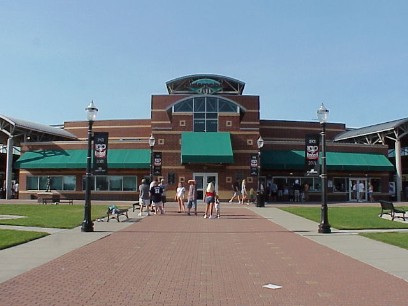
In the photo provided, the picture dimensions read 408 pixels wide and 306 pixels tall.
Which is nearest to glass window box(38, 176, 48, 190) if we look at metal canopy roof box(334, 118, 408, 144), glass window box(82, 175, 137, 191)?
glass window box(82, 175, 137, 191)

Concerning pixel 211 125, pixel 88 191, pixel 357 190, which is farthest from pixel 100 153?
pixel 357 190

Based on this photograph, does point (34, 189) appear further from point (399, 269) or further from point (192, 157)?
point (399, 269)

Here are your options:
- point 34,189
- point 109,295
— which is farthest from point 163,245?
point 34,189

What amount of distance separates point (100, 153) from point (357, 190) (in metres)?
32.3

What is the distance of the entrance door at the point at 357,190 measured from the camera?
44312 mm

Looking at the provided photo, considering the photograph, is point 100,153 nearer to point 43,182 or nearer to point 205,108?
point 205,108

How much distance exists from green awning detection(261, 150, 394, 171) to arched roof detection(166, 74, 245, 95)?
12075mm

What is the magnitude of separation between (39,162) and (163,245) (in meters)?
34.0

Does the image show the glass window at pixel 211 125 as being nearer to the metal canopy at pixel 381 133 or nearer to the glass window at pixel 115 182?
the glass window at pixel 115 182

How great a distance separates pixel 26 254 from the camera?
35.8ft

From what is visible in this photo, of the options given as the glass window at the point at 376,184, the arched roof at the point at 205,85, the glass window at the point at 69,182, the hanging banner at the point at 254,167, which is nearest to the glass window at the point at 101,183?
the glass window at the point at 69,182

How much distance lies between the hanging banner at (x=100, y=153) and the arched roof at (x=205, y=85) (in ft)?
112

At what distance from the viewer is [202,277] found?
8.44 meters

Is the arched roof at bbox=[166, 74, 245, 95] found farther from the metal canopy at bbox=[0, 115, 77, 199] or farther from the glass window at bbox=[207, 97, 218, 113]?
the metal canopy at bbox=[0, 115, 77, 199]
